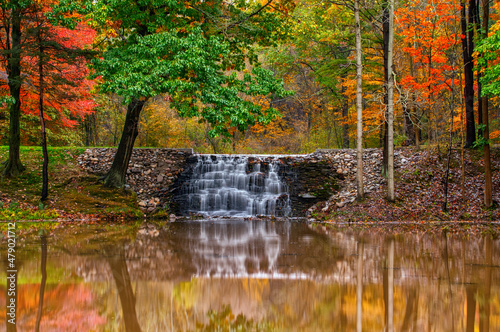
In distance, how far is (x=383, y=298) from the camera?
3760 millimetres

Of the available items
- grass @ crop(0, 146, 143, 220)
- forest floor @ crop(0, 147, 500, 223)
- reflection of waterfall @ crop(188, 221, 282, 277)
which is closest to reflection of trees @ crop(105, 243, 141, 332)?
reflection of waterfall @ crop(188, 221, 282, 277)

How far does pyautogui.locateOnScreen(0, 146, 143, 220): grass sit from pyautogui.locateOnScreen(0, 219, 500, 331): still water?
5851mm

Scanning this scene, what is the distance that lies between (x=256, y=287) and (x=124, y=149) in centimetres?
1116

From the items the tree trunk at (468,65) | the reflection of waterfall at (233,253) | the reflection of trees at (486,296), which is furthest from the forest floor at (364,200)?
the reflection of trees at (486,296)

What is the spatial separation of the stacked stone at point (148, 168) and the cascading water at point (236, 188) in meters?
0.89

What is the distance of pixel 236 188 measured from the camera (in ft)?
54.6

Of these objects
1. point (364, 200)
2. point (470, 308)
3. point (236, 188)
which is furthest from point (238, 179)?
point (470, 308)

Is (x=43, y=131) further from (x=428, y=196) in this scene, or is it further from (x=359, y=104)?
(x=428, y=196)

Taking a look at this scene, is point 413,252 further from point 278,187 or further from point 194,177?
point 194,177

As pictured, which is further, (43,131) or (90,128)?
(90,128)

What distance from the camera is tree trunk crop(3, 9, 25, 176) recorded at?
1289 cm

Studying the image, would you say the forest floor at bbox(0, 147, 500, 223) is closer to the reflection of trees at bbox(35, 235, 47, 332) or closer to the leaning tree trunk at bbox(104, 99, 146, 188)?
the leaning tree trunk at bbox(104, 99, 146, 188)

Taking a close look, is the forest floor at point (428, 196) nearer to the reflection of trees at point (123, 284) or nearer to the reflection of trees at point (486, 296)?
the reflection of trees at point (486, 296)

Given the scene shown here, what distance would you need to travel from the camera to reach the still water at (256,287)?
10.3 feet
